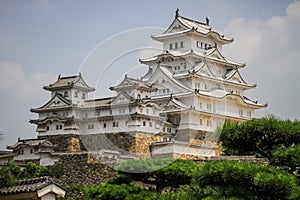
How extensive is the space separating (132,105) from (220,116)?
6.85 meters

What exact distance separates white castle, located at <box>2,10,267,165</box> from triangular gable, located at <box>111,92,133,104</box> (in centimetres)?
6

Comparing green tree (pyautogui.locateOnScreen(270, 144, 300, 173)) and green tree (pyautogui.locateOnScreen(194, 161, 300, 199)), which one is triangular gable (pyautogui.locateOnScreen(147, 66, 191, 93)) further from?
green tree (pyautogui.locateOnScreen(194, 161, 300, 199))

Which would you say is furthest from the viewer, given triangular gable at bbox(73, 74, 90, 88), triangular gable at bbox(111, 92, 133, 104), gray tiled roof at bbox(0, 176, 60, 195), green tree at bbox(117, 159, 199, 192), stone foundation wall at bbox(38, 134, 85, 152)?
triangular gable at bbox(73, 74, 90, 88)

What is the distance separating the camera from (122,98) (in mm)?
31984

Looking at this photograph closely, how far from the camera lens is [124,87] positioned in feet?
105

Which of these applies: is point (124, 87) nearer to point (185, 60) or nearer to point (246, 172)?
point (185, 60)

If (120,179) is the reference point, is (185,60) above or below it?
above

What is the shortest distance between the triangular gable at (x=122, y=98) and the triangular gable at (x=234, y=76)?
9246 mm

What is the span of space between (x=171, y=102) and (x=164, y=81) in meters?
2.58

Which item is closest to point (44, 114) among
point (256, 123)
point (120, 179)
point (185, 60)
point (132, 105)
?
→ point (132, 105)

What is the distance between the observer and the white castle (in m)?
31.8

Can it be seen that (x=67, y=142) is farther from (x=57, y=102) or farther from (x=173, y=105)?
(x=173, y=105)

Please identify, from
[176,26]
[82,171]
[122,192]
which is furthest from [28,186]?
[176,26]

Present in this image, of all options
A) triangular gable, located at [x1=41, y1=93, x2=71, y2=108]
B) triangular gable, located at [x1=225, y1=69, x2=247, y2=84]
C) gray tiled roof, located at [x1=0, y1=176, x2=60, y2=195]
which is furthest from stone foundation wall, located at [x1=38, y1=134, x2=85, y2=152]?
gray tiled roof, located at [x1=0, y1=176, x2=60, y2=195]
